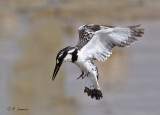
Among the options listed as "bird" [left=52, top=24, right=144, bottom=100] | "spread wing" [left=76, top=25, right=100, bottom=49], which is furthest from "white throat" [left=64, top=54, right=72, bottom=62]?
"spread wing" [left=76, top=25, right=100, bottom=49]

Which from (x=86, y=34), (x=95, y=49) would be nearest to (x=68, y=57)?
(x=95, y=49)

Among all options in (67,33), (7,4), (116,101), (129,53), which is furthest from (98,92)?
(7,4)

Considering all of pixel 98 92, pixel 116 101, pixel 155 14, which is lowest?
pixel 98 92

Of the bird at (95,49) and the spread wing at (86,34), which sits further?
the spread wing at (86,34)

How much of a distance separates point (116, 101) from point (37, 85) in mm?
1070

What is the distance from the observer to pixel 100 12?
12.5 meters

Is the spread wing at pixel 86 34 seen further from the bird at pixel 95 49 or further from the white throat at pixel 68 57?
the white throat at pixel 68 57

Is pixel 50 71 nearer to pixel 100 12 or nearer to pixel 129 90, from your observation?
pixel 129 90

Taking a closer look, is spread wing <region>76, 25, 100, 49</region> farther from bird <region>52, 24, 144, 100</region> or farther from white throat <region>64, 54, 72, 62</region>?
white throat <region>64, 54, 72, 62</region>

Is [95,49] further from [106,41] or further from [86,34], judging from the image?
[86,34]

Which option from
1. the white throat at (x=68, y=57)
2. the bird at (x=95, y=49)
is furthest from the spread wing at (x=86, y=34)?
the white throat at (x=68, y=57)

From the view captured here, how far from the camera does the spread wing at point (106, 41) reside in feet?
19.5

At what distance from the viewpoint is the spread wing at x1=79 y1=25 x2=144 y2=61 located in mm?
5934

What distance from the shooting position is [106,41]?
600 centimetres
